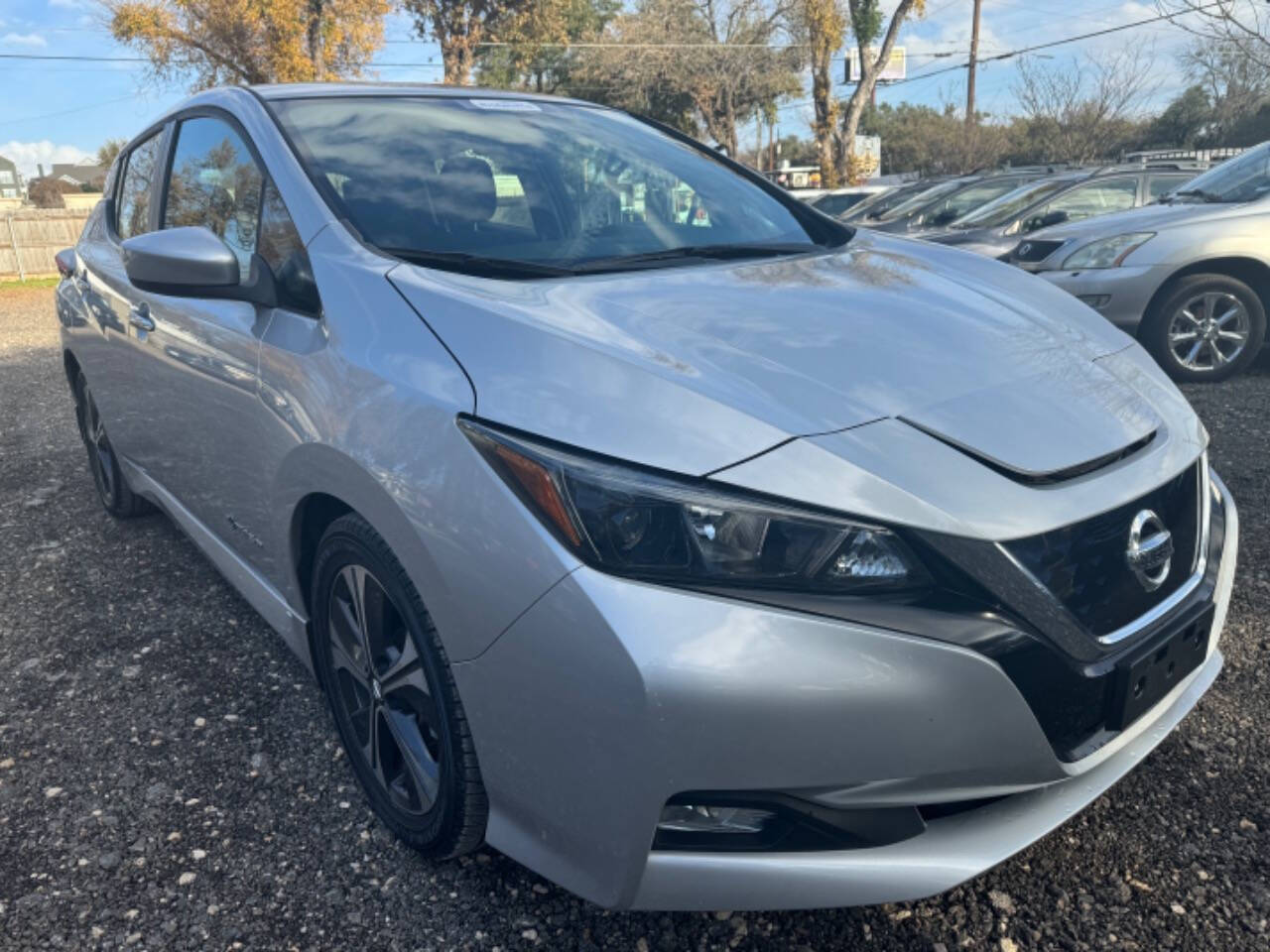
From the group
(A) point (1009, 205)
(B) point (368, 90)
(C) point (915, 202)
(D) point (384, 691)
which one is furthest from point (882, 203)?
(D) point (384, 691)

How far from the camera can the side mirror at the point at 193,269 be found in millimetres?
2285

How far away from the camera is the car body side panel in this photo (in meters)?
1.61

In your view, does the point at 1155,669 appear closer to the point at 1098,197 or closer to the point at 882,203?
the point at 1098,197

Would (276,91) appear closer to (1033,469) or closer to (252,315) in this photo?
(252,315)

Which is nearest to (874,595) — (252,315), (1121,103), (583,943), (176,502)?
(583,943)

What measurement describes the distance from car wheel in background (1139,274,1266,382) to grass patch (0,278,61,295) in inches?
841

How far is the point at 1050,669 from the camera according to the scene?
60.6 inches

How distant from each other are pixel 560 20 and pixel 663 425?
29.7 m

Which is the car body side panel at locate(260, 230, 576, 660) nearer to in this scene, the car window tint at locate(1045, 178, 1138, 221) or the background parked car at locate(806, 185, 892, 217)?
the car window tint at locate(1045, 178, 1138, 221)

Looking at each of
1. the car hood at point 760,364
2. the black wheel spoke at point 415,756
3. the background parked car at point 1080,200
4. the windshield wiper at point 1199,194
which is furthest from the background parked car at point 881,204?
the black wheel spoke at point 415,756

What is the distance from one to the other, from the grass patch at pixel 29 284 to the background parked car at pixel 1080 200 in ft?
62.4

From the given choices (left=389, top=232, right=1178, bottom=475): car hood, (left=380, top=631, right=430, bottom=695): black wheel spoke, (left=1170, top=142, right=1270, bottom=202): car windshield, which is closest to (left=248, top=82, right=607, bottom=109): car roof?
(left=389, top=232, right=1178, bottom=475): car hood

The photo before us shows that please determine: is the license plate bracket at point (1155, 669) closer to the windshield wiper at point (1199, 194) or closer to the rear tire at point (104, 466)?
the rear tire at point (104, 466)

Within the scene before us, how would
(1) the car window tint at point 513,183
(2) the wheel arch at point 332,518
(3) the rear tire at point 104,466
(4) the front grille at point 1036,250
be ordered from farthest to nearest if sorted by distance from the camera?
(4) the front grille at point 1036,250
(3) the rear tire at point 104,466
(1) the car window tint at point 513,183
(2) the wheel arch at point 332,518
